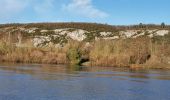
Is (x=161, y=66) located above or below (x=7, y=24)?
below

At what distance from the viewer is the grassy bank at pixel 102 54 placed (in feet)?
258

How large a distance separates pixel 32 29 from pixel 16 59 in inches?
2587

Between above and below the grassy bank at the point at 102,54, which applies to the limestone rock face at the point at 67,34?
above

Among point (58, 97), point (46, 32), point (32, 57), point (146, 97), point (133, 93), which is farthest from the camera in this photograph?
point (46, 32)

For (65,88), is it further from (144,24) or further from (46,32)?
(144,24)

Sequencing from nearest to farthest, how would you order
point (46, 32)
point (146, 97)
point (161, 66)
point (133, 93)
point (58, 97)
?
point (58, 97) → point (146, 97) → point (133, 93) → point (161, 66) → point (46, 32)

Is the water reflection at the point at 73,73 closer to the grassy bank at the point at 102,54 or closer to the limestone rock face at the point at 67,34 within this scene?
the grassy bank at the point at 102,54

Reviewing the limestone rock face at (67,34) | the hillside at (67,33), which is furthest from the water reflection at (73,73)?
the limestone rock face at (67,34)

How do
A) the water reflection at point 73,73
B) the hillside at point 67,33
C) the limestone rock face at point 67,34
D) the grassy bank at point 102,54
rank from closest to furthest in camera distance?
the water reflection at point 73,73 < the grassy bank at point 102,54 < the hillside at point 67,33 < the limestone rock face at point 67,34

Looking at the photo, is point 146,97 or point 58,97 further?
point 146,97

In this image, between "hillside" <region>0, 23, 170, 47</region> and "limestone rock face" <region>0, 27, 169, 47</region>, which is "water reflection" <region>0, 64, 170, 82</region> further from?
"limestone rock face" <region>0, 27, 169, 47</region>

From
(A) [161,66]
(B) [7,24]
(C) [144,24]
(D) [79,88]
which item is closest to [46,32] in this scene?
(B) [7,24]

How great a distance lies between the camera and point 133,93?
3525 centimetres

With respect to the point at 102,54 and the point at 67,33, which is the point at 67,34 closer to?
the point at 67,33
